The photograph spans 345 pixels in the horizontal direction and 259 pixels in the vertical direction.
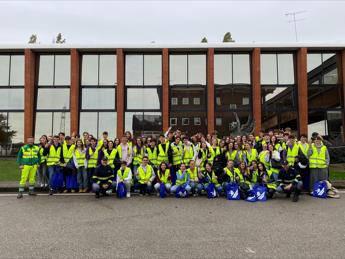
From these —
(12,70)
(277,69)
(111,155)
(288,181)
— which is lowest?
(288,181)

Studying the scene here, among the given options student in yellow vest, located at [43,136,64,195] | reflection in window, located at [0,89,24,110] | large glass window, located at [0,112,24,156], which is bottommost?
student in yellow vest, located at [43,136,64,195]

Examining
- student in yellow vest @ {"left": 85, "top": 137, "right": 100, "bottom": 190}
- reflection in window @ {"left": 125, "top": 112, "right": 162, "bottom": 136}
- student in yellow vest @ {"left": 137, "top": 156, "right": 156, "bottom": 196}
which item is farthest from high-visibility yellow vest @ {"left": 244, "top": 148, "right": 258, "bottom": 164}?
reflection in window @ {"left": 125, "top": 112, "right": 162, "bottom": 136}

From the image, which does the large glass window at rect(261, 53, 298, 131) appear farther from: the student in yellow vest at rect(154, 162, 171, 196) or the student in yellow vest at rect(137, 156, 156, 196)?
the student in yellow vest at rect(137, 156, 156, 196)

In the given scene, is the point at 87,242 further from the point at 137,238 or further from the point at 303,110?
the point at 303,110

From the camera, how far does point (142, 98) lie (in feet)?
76.0

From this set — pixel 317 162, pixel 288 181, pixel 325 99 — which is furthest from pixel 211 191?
pixel 325 99

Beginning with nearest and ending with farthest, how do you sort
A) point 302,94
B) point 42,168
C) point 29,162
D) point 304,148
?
point 29,162
point 304,148
point 42,168
point 302,94

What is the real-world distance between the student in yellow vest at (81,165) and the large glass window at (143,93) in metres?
13.0

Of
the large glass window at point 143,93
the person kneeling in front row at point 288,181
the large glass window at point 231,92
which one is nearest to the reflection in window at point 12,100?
the large glass window at point 143,93

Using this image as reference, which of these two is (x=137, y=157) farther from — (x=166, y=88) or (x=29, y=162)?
(x=166, y=88)

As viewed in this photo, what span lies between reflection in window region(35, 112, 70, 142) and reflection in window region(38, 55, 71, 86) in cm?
233

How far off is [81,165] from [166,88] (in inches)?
550

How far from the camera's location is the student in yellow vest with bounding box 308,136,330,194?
9.45 meters

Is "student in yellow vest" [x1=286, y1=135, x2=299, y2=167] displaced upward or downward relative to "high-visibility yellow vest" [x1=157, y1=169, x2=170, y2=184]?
upward
